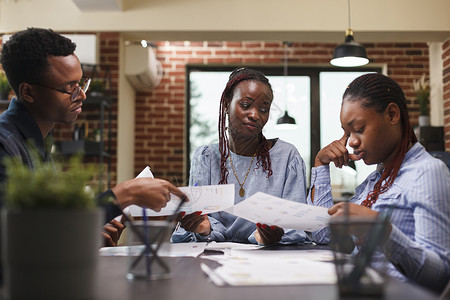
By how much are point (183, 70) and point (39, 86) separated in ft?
15.3

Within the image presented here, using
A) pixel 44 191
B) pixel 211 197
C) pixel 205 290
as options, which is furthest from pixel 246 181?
pixel 44 191

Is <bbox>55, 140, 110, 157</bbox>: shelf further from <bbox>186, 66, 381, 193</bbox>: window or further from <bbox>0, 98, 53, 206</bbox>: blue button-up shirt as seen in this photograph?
<bbox>0, 98, 53, 206</bbox>: blue button-up shirt

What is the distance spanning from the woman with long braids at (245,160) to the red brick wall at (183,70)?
4118 millimetres

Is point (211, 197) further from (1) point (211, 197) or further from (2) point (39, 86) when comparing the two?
(2) point (39, 86)

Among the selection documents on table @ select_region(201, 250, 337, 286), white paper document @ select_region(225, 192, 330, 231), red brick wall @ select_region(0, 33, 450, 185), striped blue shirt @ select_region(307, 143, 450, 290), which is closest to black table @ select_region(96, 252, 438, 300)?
documents on table @ select_region(201, 250, 337, 286)

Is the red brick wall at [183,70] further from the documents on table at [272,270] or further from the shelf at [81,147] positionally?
the documents on table at [272,270]

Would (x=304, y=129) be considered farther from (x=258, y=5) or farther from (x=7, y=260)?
(x=7, y=260)

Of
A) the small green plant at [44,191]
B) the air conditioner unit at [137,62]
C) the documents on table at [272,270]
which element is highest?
the air conditioner unit at [137,62]

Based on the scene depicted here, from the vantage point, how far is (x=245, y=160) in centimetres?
182

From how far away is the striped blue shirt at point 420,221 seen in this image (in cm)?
107

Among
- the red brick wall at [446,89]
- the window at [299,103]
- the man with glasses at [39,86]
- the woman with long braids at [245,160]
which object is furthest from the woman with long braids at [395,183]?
the window at [299,103]

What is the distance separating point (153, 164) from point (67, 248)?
5.36m

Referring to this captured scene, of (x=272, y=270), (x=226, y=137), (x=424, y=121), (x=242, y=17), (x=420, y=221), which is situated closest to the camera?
(x=272, y=270)

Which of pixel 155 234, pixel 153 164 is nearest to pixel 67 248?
pixel 155 234
